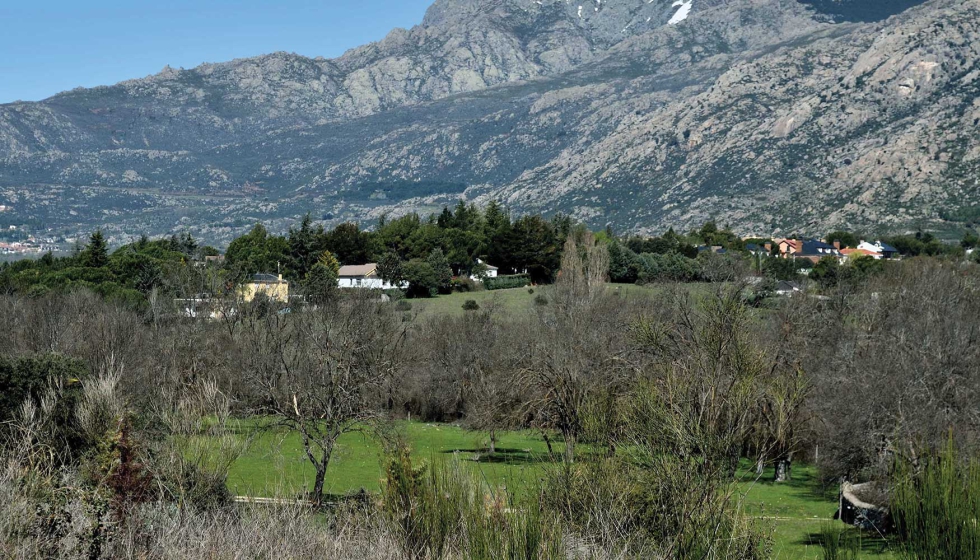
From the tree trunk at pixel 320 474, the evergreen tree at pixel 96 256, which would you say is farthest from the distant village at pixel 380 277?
the tree trunk at pixel 320 474

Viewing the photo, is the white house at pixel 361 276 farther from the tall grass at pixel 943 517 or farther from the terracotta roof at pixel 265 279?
the tall grass at pixel 943 517

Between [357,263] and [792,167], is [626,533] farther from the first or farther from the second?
[792,167]

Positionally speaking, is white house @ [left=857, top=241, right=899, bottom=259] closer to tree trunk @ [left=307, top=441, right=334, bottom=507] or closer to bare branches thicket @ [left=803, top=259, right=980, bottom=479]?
bare branches thicket @ [left=803, top=259, right=980, bottom=479]

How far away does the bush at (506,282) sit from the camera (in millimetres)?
106619

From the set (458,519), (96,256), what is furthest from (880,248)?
(458,519)

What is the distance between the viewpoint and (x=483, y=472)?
99.9 feet

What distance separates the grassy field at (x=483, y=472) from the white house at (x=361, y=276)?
4394cm

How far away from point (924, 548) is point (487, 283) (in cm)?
9326

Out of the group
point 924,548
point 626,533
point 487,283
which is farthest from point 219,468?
point 487,283

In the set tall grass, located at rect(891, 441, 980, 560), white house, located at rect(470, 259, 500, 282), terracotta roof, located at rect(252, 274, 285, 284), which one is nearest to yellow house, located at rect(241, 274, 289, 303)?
terracotta roof, located at rect(252, 274, 285, 284)

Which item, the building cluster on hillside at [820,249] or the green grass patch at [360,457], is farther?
the building cluster on hillside at [820,249]

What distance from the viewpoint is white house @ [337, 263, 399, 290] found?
104m

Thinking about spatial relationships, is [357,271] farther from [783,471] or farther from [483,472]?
[483,472]

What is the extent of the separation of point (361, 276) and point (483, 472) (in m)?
81.8
